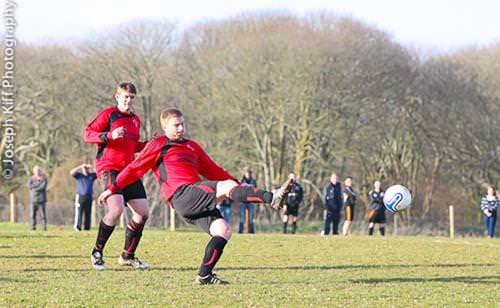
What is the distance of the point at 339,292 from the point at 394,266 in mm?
4143

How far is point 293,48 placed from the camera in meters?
44.5

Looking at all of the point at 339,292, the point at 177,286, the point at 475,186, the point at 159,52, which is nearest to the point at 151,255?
the point at 177,286

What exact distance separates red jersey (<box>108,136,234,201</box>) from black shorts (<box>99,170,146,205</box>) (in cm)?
135

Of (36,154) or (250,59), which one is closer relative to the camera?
(250,59)

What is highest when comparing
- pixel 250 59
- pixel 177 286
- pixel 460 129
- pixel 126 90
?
pixel 250 59

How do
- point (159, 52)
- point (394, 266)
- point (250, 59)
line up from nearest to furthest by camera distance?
1. point (394, 266)
2. point (250, 59)
3. point (159, 52)

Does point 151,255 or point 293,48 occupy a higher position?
point 293,48

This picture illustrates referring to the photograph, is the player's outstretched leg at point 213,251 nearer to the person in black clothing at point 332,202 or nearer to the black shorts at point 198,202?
the black shorts at point 198,202

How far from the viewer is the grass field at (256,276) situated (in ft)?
29.7

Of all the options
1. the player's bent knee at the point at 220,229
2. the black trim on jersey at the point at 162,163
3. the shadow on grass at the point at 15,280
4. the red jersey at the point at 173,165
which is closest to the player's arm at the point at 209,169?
the red jersey at the point at 173,165

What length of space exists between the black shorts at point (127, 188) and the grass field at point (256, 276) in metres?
1.03

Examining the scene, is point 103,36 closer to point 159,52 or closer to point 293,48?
point 159,52

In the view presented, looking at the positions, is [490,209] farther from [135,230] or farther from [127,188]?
[127,188]

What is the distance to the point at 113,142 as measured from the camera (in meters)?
12.0
